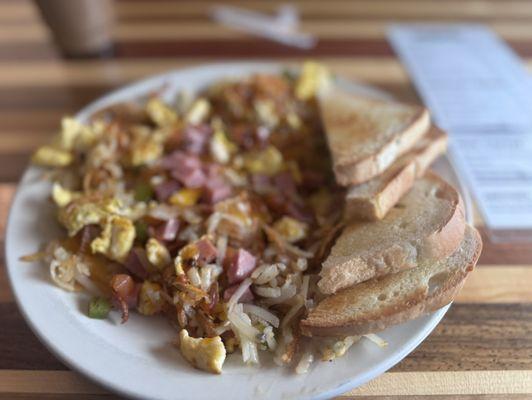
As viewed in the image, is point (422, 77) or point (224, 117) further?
point (422, 77)

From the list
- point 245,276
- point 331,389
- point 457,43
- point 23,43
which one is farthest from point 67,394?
point 457,43

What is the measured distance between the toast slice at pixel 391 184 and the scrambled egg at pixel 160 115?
102 cm

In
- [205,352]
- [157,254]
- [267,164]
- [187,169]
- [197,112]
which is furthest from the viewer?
[197,112]

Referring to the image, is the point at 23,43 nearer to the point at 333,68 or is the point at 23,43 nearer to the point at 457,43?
the point at 333,68

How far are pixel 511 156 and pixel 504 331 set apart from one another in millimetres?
1112

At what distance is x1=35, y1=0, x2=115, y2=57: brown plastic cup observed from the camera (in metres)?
3.16

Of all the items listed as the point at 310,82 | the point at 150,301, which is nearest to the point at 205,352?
the point at 150,301

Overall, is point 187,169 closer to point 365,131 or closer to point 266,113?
point 266,113

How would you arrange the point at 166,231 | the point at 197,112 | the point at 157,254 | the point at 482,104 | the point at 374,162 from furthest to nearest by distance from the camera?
the point at 482,104
the point at 197,112
the point at 374,162
the point at 166,231
the point at 157,254

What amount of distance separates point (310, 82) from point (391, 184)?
1.01 metres

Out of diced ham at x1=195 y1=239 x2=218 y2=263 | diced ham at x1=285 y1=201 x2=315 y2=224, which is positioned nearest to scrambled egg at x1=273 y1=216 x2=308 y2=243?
diced ham at x1=285 y1=201 x2=315 y2=224

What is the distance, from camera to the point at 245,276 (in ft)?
6.14

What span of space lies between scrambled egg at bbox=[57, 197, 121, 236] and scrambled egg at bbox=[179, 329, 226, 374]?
2.09ft

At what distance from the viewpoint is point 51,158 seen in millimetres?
2354
